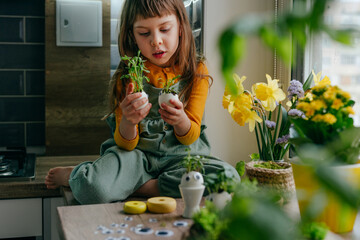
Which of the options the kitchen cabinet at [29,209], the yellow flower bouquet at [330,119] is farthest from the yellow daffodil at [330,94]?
the kitchen cabinet at [29,209]

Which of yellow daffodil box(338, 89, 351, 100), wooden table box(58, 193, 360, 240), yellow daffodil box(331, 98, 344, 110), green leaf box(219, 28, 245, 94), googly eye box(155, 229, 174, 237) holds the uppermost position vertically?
green leaf box(219, 28, 245, 94)

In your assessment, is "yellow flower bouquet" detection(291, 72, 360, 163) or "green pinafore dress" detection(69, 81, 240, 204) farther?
"green pinafore dress" detection(69, 81, 240, 204)

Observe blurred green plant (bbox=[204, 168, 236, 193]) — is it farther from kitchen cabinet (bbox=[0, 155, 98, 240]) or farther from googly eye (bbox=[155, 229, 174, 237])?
kitchen cabinet (bbox=[0, 155, 98, 240])

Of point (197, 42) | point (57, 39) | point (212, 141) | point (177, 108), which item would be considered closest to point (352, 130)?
point (177, 108)

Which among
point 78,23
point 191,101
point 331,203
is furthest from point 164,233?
point 78,23

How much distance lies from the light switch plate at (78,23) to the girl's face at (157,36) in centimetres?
65

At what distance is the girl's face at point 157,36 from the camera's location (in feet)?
4.60

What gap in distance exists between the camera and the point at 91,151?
7.08ft

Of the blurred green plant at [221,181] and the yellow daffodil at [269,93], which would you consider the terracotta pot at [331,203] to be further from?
the yellow daffodil at [269,93]

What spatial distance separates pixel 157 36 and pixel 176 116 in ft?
0.99

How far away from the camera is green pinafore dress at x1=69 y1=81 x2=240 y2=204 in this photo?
1.26m

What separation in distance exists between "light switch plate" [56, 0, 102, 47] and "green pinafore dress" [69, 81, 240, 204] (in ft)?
2.20

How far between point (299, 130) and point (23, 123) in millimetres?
1631

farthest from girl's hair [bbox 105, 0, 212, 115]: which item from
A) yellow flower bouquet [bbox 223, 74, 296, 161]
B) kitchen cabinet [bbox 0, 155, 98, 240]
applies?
kitchen cabinet [bbox 0, 155, 98, 240]
